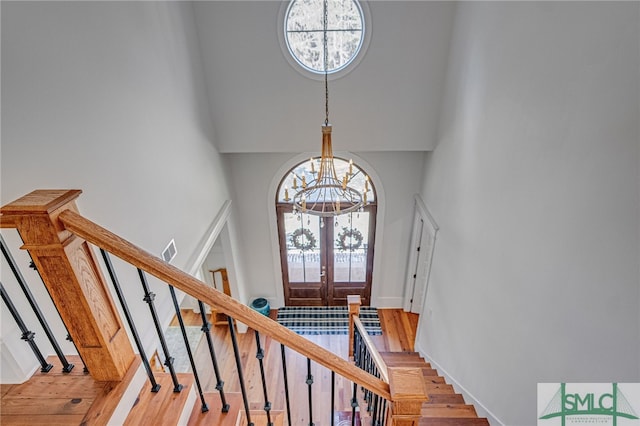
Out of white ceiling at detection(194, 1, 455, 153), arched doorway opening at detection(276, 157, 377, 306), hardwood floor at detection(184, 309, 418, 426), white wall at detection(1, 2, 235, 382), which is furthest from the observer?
arched doorway opening at detection(276, 157, 377, 306)

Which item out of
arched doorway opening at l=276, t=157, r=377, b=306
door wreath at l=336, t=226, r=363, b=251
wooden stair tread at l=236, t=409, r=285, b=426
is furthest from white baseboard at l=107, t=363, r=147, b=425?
door wreath at l=336, t=226, r=363, b=251

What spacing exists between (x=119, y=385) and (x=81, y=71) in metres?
1.73

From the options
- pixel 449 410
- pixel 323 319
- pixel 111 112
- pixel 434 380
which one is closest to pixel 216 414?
pixel 111 112

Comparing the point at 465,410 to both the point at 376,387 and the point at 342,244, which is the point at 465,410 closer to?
the point at 376,387

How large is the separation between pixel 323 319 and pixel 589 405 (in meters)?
4.29

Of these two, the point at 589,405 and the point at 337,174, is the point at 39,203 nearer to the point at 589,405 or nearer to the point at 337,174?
the point at 589,405

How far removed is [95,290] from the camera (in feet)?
3.81

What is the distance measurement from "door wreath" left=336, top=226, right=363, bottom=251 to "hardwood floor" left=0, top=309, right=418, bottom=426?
53.1 inches

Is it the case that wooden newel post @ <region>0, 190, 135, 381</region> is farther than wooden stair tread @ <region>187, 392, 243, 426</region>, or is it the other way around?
wooden stair tread @ <region>187, 392, 243, 426</region>

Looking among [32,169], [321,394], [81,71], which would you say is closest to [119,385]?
[32,169]

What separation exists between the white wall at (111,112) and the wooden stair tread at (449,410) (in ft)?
8.04

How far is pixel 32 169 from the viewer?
162 cm

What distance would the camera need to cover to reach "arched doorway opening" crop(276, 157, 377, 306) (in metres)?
5.13

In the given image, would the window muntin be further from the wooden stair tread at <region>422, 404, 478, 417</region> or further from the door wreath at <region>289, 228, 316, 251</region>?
the wooden stair tread at <region>422, 404, 478, 417</region>
